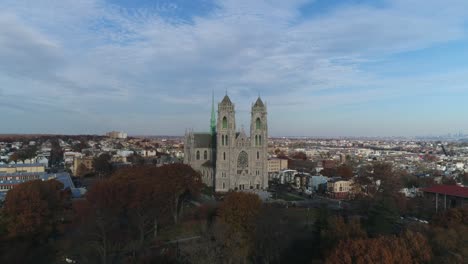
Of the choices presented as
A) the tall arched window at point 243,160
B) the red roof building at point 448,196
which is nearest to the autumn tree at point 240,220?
the red roof building at point 448,196

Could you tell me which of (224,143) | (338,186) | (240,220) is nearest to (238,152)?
(224,143)

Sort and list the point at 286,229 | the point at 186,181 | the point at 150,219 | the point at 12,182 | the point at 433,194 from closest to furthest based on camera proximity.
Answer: the point at 286,229 → the point at 150,219 → the point at 186,181 → the point at 433,194 → the point at 12,182

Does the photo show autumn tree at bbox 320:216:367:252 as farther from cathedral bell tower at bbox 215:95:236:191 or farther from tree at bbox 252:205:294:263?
cathedral bell tower at bbox 215:95:236:191

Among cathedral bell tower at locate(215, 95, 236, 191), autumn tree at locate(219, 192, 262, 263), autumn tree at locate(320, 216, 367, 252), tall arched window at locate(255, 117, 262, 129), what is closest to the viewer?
autumn tree at locate(320, 216, 367, 252)

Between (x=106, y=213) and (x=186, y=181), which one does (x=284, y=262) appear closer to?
(x=106, y=213)

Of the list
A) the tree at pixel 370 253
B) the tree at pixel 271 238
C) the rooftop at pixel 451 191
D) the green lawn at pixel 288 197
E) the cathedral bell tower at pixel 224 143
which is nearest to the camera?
the tree at pixel 370 253

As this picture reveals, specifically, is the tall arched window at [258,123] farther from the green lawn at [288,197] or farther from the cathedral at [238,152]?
the green lawn at [288,197]

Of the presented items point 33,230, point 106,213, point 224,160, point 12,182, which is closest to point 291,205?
point 224,160

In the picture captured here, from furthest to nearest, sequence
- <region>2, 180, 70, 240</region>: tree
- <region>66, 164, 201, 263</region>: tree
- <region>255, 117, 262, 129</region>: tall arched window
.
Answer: <region>255, 117, 262, 129</region>: tall arched window → <region>2, 180, 70, 240</region>: tree → <region>66, 164, 201, 263</region>: tree

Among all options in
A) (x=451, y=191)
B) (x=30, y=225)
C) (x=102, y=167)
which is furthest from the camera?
(x=102, y=167)

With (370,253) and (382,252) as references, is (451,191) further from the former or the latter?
(370,253)

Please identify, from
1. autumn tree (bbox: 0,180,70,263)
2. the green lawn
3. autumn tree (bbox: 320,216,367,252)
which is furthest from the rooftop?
autumn tree (bbox: 0,180,70,263)
